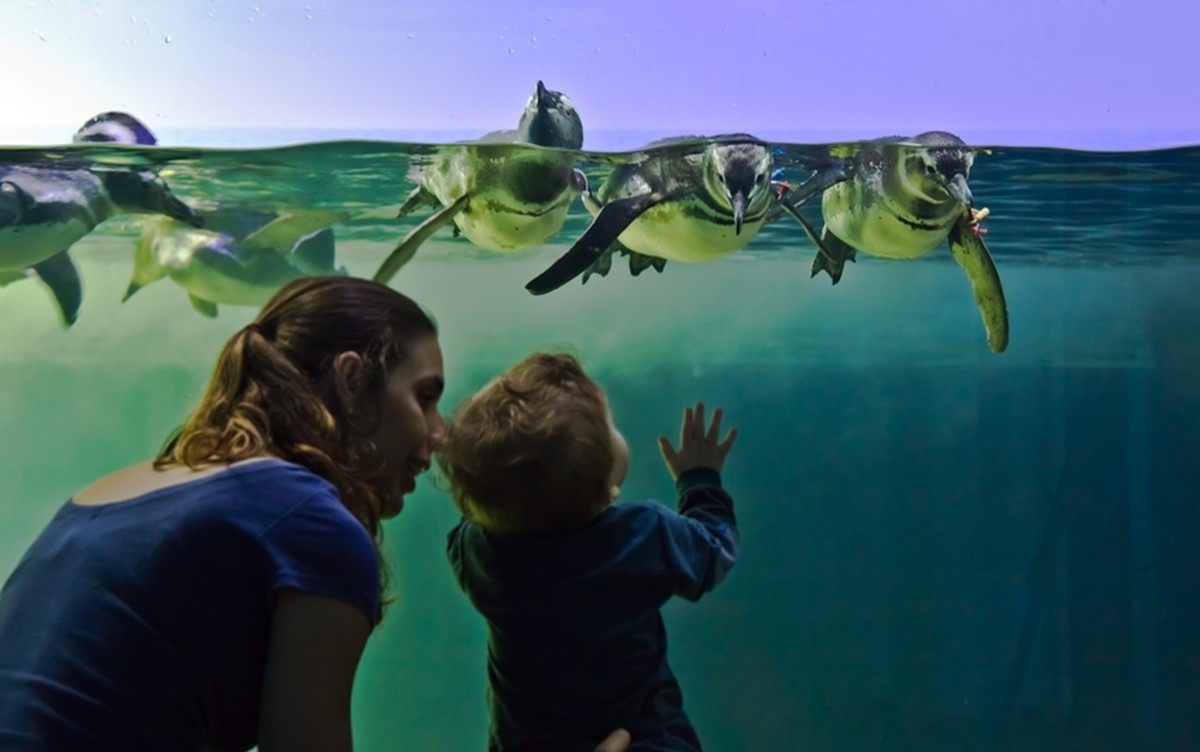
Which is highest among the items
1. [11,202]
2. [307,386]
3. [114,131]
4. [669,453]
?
[114,131]

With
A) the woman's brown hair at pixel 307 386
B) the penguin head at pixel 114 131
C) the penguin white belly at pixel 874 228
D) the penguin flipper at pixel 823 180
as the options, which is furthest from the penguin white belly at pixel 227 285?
the woman's brown hair at pixel 307 386

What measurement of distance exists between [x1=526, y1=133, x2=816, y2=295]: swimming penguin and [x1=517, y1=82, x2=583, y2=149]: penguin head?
389mm

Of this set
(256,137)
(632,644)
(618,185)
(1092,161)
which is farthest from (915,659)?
(256,137)

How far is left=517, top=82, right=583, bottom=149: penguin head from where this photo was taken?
14.5 ft

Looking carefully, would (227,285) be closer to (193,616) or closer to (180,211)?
(180,211)

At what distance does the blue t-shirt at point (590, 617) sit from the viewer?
110 inches

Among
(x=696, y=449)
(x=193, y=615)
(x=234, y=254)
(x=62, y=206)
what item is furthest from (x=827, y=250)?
(x=193, y=615)

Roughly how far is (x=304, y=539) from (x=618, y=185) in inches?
140

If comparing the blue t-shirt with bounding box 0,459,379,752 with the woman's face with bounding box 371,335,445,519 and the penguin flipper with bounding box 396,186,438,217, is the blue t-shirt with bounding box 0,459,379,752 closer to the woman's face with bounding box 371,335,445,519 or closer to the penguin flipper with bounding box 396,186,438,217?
the woman's face with bounding box 371,335,445,519

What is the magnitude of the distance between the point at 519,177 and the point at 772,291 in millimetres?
3673

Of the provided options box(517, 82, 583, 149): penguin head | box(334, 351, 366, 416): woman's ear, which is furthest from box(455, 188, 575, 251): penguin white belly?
box(334, 351, 366, 416): woman's ear

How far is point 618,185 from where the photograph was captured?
4.91 metres

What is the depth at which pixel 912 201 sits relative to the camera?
4797 mm

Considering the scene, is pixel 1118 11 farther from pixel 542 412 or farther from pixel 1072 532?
pixel 1072 532
